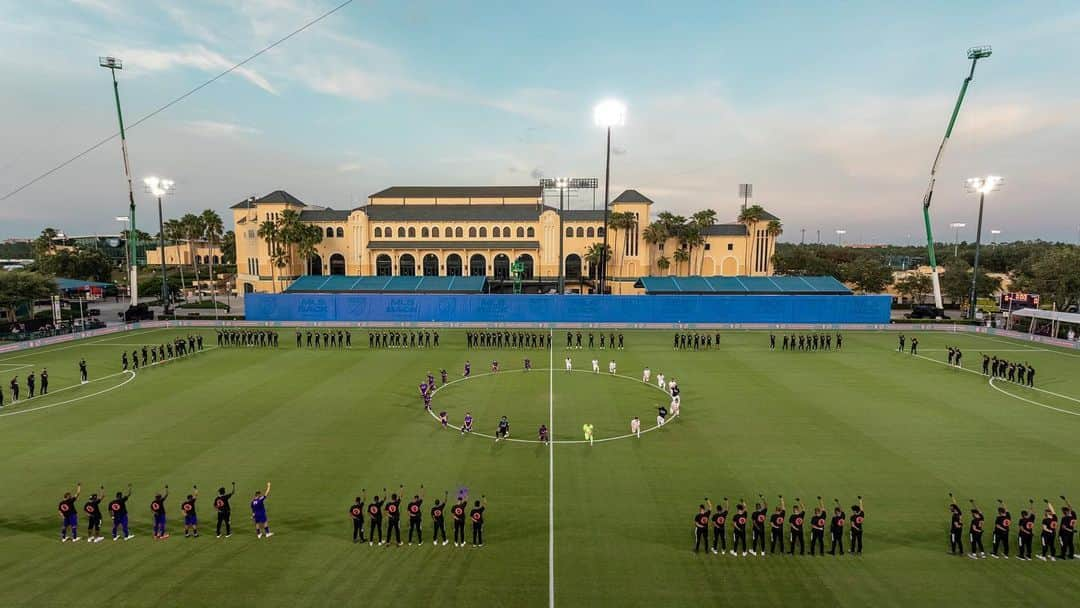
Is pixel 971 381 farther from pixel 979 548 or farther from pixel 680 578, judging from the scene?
pixel 680 578

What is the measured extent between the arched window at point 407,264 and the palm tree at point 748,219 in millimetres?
54983

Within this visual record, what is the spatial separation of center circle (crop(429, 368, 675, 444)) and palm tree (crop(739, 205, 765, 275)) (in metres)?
57.6

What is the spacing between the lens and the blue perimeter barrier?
63688 millimetres

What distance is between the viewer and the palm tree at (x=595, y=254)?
81.6m

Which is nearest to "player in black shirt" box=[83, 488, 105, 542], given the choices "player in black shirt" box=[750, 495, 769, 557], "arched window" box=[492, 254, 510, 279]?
"player in black shirt" box=[750, 495, 769, 557]

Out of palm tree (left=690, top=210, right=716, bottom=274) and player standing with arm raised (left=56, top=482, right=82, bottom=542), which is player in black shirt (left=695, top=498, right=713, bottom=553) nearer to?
player standing with arm raised (left=56, top=482, right=82, bottom=542)

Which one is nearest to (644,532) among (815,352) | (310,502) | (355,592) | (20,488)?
(355,592)

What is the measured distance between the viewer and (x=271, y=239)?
263ft

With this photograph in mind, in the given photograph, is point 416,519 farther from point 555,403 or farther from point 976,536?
point 976,536

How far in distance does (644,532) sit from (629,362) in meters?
25.2

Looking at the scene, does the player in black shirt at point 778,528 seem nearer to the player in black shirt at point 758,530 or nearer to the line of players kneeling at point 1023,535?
the player in black shirt at point 758,530

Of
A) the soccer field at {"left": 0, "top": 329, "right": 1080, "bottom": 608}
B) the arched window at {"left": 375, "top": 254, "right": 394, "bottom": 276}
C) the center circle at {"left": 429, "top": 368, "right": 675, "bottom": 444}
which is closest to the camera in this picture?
the soccer field at {"left": 0, "top": 329, "right": 1080, "bottom": 608}

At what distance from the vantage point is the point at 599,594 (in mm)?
12609

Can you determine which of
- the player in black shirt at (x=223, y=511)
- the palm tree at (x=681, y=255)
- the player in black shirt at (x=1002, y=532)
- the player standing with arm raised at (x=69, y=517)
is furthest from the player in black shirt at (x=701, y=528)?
the palm tree at (x=681, y=255)
